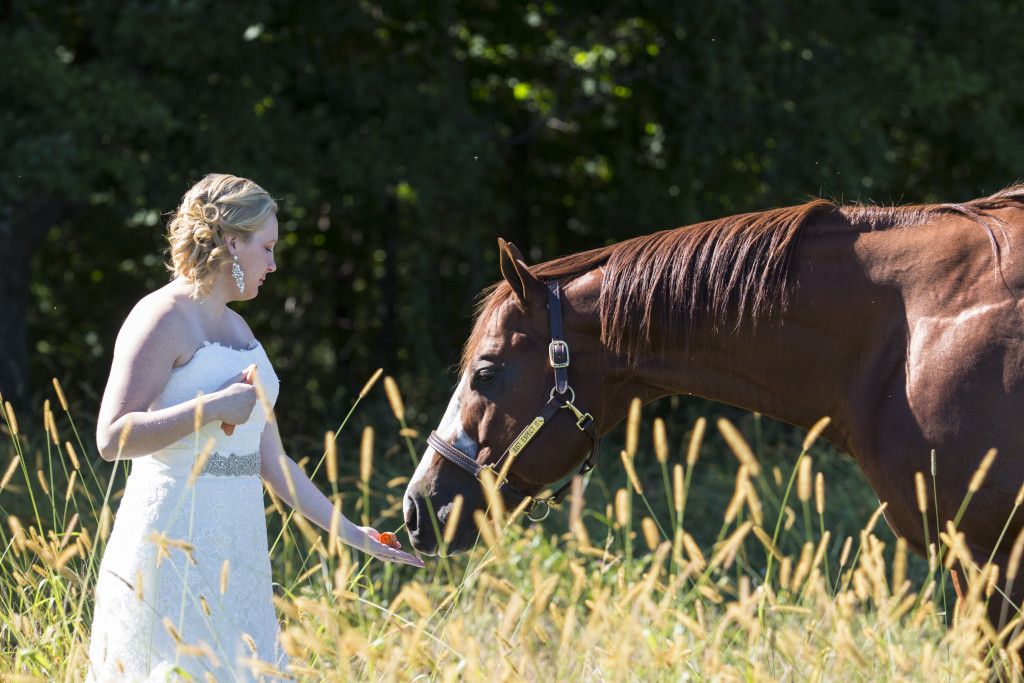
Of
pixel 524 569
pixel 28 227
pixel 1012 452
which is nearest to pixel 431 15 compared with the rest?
pixel 28 227

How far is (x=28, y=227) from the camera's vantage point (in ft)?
23.8

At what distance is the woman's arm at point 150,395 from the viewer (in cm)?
222

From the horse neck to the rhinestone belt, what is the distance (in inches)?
43.1

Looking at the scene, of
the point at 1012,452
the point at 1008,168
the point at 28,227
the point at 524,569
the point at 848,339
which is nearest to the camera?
the point at 1012,452

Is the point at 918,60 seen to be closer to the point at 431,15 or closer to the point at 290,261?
the point at 431,15

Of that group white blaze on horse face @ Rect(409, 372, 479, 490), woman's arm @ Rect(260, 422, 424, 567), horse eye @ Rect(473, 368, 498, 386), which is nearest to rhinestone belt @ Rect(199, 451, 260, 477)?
woman's arm @ Rect(260, 422, 424, 567)

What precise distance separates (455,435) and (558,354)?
0.42 meters

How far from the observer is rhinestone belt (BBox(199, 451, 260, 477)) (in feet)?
8.00

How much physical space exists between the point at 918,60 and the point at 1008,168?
1261 millimetres

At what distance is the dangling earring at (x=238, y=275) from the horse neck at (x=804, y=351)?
1.12m

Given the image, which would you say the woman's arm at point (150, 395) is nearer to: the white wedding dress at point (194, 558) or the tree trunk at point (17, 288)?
the white wedding dress at point (194, 558)

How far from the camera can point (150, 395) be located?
7.57ft

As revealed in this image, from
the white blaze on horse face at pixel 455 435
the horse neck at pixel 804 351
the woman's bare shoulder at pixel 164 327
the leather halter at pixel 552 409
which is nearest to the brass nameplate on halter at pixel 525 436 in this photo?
the leather halter at pixel 552 409

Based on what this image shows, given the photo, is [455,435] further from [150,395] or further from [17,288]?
[17,288]
